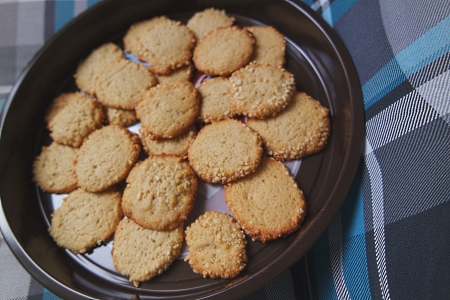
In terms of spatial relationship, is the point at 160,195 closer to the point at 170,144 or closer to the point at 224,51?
the point at 170,144

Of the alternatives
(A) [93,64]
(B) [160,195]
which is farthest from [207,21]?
(B) [160,195]

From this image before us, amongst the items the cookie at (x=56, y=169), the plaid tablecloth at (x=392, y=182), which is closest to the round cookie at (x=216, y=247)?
the plaid tablecloth at (x=392, y=182)

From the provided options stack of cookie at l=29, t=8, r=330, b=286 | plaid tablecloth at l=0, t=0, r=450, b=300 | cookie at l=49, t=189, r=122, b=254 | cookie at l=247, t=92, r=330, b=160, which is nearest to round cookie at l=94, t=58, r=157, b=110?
stack of cookie at l=29, t=8, r=330, b=286

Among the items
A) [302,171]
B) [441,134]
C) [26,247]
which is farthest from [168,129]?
[441,134]

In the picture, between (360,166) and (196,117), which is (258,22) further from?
(360,166)

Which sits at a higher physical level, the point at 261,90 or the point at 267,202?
the point at 261,90

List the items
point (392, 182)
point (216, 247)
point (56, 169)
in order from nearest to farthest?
point (392, 182) < point (216, 247) < point (56, 169)

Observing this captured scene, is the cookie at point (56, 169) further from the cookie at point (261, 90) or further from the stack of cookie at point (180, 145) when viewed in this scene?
the cookie at point (261, 90)

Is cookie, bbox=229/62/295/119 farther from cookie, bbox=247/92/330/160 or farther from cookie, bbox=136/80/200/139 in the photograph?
cookie, bbox=136/80/200/139
